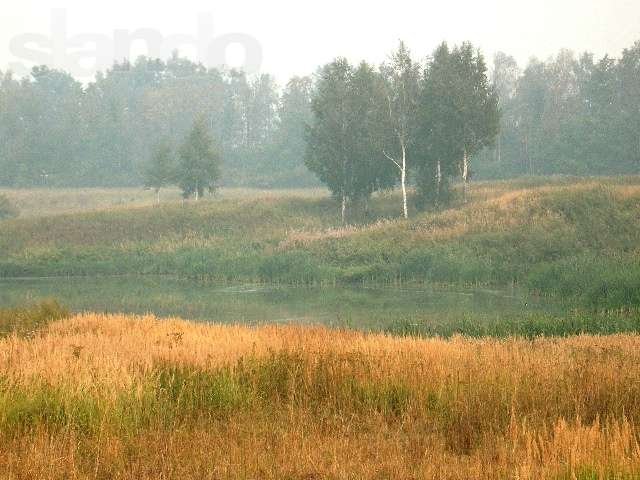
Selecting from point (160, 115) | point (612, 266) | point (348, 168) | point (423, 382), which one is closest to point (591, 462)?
point (423, 382)

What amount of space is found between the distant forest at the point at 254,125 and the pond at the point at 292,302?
2012 inches

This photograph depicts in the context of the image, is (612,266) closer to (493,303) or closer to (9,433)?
(493,303)

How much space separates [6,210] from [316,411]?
65253mm

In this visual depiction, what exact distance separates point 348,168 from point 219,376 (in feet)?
154

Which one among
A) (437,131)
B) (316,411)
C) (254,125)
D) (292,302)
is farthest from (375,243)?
(254,125)

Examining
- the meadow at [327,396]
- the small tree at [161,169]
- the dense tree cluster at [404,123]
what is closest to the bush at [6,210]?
the small tree at [161,169]

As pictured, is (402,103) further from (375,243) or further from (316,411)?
(316,411)

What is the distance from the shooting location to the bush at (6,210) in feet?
224

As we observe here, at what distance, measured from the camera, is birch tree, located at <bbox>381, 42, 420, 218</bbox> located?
53.9 metres

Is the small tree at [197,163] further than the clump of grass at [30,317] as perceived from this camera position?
Yes

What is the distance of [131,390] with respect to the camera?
988cm

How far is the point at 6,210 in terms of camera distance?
68500 millimetres

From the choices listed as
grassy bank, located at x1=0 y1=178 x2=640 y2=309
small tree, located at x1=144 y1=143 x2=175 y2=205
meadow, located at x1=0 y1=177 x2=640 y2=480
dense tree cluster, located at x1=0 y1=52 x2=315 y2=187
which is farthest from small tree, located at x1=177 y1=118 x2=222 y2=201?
meadow, located at x1=0 y1=177 x2=640 y2=480

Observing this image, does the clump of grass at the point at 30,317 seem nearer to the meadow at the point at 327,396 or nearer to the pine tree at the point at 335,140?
the meadow at the point at 327,396
